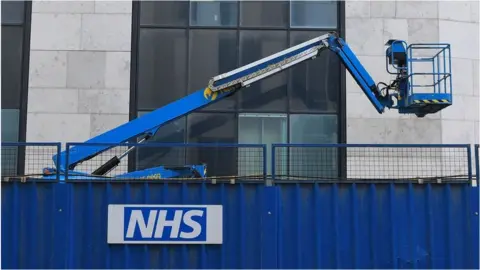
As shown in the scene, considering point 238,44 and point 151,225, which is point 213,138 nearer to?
point 238,44

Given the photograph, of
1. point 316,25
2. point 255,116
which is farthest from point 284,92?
point 316,25

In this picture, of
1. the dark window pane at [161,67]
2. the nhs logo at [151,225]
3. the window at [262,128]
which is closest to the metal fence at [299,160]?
the window at [262,128]

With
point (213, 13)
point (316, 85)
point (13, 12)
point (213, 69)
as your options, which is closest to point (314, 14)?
point (316, 85)

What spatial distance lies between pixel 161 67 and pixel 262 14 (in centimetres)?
283

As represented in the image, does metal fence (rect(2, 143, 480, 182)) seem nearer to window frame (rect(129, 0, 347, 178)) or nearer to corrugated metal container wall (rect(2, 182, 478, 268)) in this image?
window frame (rect(129, 0, 347, 178))

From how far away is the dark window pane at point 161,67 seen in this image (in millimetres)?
13883

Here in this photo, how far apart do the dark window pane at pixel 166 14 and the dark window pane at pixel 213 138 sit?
2.41m

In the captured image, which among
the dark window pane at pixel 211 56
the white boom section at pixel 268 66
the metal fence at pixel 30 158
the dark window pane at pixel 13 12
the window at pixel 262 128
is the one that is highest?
the dark window pane at pixel 13 12

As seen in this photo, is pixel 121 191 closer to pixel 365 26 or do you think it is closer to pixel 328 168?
pixel 328 168

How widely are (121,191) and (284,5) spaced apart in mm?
7463

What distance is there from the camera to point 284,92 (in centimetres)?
1396

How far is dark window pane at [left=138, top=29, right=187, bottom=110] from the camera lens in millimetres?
13883

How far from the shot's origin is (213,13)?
14133 mm

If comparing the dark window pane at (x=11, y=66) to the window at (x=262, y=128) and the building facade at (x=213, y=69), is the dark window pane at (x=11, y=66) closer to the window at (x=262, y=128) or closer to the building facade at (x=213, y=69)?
the building facade at (x=213, y=69)
